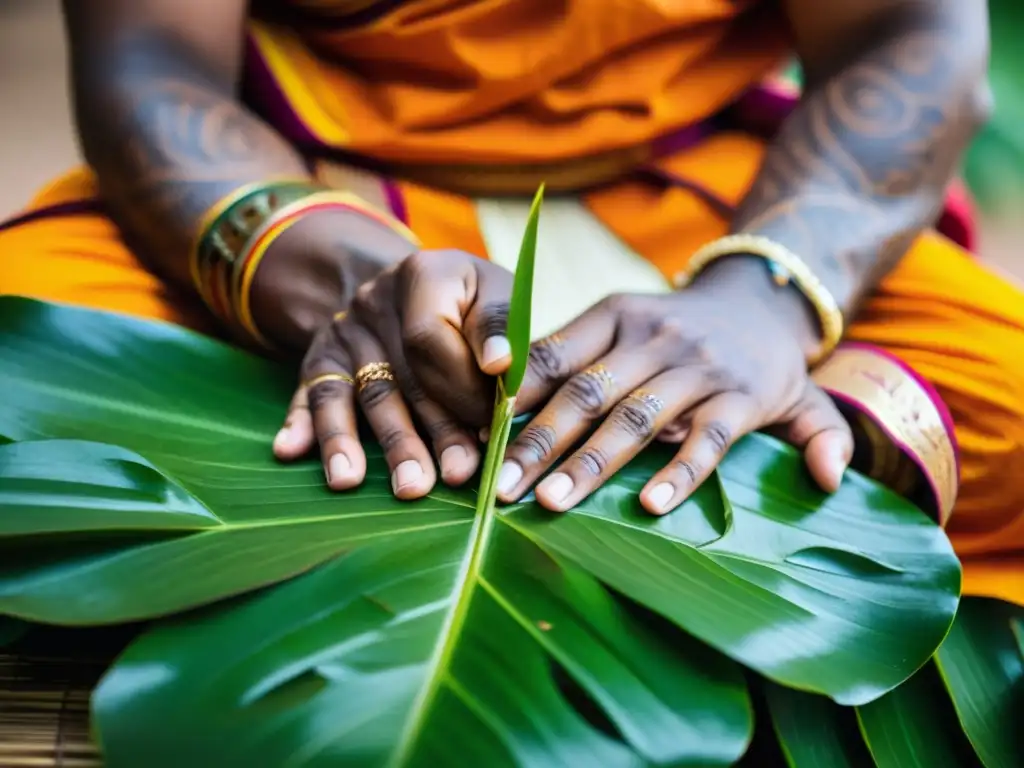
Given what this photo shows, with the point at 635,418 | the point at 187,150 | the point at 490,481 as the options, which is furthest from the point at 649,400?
the point at 187,150

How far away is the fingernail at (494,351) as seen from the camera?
0.60 metres

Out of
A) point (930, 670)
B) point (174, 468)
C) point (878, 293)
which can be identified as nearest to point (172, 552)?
point (174, 468)

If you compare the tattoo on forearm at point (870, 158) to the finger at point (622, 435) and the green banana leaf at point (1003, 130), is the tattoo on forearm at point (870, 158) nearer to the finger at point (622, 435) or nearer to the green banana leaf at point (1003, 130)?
the finger at point (622, 435)

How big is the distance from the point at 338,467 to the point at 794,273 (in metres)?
0.40

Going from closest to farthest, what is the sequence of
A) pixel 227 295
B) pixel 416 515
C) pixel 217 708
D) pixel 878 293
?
pixel 217 708 < pixel 416 515 < pixel 227 295 < pixel 878 293

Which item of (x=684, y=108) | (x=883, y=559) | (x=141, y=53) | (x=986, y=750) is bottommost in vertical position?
(x=986, y=750)

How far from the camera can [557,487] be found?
602 mm

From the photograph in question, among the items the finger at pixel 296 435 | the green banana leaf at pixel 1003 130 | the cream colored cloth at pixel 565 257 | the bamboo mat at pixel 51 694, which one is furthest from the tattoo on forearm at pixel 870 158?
the green banana leaf at pixel 1003 130

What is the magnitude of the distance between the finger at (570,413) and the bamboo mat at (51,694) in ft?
0.82

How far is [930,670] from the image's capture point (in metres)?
0.65

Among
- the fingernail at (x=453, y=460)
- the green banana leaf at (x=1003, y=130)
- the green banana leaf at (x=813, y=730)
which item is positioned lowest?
the green banana leaf at (x=1003, y=130)

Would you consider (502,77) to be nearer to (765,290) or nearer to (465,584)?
(765,290)

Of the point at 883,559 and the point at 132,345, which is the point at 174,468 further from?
the point at 883,559

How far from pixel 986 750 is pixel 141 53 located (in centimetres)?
84
